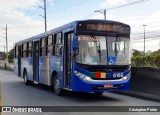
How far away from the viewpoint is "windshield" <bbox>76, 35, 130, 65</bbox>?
13.8 metres

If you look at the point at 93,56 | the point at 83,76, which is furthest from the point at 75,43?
the point at 83,76

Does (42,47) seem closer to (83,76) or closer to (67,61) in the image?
(67,61)

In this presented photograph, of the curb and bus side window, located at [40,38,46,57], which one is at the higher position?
bus side window, located at [40,38,46,57]

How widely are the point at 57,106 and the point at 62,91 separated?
341 centimetres

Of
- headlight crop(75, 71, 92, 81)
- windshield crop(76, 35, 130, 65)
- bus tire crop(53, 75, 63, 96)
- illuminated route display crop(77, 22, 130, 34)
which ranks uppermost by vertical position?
illuminated route display crop(77, 22, 130, 34)

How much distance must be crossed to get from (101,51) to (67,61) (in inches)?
71.9

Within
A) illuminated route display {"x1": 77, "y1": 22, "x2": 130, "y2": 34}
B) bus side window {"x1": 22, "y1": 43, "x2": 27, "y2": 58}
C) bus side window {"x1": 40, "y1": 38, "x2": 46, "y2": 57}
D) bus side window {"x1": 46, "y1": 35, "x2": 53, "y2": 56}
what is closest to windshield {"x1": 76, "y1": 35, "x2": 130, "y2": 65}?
illuminated route display {"x1": 77, "y1": 22, "x2": 130, "y2": 34}

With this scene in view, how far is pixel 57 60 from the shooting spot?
16141 millimetres

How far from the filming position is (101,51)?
1390 cm

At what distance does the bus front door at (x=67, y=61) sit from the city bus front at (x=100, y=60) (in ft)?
2.60

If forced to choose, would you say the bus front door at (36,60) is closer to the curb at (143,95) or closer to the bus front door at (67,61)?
the bus front door at (67,61)

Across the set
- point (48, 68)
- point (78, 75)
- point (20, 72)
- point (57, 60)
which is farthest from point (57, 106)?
point (20, 72)

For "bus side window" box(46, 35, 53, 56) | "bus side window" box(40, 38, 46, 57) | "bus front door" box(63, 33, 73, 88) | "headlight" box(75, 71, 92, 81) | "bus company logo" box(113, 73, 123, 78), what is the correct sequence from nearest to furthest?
1. "headlight" box(75, 71, 92, 81)
2. "bus company logo" box(113, 73, 123, 78)
3. "bus front door" box(63, 33, 73, 88)
4. "bus side window" box(46, 35, 53, 56)
5. "bus side window" box(40, 38, 46, 57)

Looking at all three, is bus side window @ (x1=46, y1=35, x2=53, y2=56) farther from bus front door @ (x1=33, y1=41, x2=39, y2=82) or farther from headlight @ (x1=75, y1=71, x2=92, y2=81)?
headlight @ (x1=75, y1=71, x2=92, y2=81)
